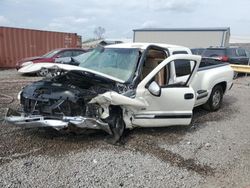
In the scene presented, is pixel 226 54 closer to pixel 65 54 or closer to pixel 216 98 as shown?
pixel 65 54

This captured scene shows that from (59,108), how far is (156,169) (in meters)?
1.74

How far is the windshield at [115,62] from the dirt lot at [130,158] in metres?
1.15

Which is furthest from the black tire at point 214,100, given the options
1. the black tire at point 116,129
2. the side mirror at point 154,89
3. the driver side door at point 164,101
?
the black tire at point 116,129

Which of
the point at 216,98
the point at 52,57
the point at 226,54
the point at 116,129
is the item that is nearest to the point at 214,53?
the point at 226,54

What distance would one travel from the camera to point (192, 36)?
125 feet

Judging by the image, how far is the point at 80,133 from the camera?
16.2ft

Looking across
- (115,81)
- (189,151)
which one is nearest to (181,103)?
(189,151)

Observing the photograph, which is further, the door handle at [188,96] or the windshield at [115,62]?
the door handle at [188,96]

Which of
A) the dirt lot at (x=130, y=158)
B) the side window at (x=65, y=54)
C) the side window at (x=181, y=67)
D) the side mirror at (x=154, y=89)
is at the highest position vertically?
the side window at (x=181, y=67)

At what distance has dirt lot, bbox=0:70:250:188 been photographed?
3.75m

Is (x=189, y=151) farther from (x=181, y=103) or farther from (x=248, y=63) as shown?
(x=248, y=63)

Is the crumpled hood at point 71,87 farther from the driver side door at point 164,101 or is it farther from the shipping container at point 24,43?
the shipping container at point 24,43

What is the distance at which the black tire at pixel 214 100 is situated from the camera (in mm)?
7328

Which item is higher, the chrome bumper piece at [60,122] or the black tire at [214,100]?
the chrome bumper piece at [60,122]
